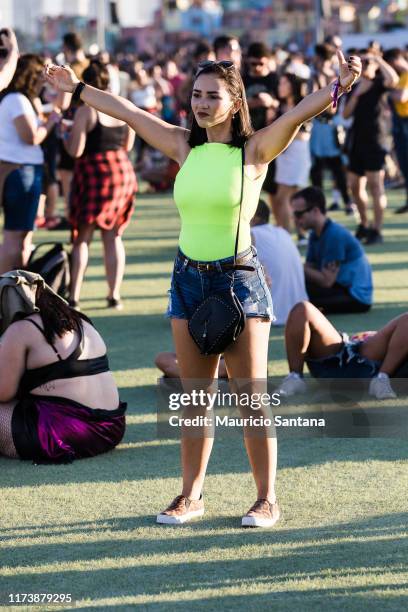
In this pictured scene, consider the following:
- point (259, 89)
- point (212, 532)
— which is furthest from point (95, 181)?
point (212, 532)

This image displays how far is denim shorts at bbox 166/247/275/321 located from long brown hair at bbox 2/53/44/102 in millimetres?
4592

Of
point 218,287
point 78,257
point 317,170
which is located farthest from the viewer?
point 317,170

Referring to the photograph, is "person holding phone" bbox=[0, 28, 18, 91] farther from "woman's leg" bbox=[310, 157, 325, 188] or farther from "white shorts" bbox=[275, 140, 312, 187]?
"woman's leg" bbox=[310, 157, 325, 188]

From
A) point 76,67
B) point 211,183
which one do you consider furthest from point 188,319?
point 76,67

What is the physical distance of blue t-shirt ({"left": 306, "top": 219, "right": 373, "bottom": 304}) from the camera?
28.8 feet

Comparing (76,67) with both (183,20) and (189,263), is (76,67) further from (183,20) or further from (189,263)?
(183,20)

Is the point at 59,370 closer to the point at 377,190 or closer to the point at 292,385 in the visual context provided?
the point at 292,385

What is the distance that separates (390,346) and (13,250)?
3.41 meters

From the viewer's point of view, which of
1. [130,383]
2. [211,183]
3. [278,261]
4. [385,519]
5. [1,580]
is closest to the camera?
[1,580]

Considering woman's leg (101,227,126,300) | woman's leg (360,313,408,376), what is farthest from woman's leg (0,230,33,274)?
woman's leg (360,313,408,376)

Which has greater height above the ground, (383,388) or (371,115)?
(371,115)

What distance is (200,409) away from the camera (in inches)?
189

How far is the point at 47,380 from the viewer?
5.70m

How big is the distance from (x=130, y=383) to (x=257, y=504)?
2663 millimetres
